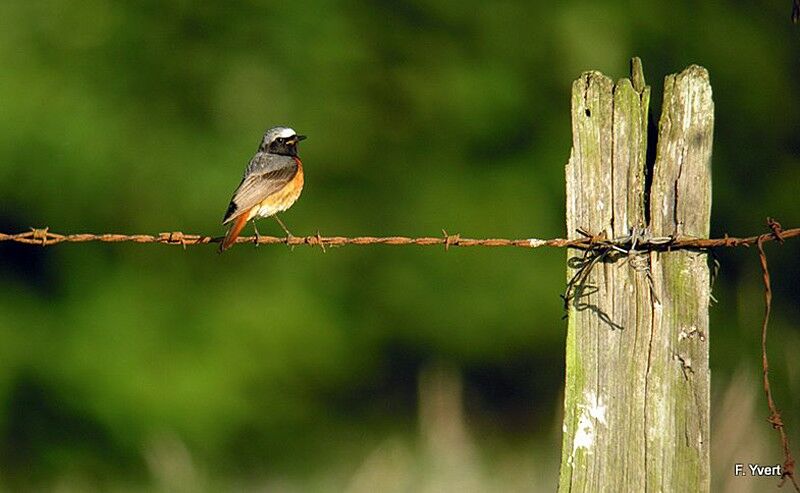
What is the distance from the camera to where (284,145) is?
7168 millimetres

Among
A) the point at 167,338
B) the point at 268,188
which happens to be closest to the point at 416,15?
the point at 167,338

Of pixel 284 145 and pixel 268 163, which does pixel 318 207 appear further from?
pixel 268 163

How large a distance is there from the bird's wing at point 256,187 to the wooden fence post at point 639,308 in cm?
303

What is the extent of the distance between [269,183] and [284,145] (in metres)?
0.60

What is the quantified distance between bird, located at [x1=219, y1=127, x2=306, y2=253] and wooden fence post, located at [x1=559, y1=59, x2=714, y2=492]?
117 inches

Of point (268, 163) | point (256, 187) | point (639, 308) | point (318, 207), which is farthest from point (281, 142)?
point (639, 308)

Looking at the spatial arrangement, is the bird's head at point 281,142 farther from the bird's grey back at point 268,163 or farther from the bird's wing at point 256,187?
the bird's wing at point 256,187

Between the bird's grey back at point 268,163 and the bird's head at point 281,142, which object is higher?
the bird's head at point 281,142

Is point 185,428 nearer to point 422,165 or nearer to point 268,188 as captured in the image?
point 422,165

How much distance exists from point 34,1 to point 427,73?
327 centimetres

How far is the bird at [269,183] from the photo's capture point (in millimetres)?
6270

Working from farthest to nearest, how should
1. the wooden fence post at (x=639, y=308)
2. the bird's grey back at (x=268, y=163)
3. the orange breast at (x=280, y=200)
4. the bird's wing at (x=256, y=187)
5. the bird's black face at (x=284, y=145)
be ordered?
the bird's black face at (x=284, y=145) → the bird's grey back at (x=268, y=163) → the orange breast at (x=280, y=200) → the bird's wing at (x=256, y=187) → the wooden fence post at (x=639, y=308)

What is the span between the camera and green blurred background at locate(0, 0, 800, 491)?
10234 mm

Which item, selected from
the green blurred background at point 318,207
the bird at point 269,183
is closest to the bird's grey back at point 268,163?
the bird at point 269,183
